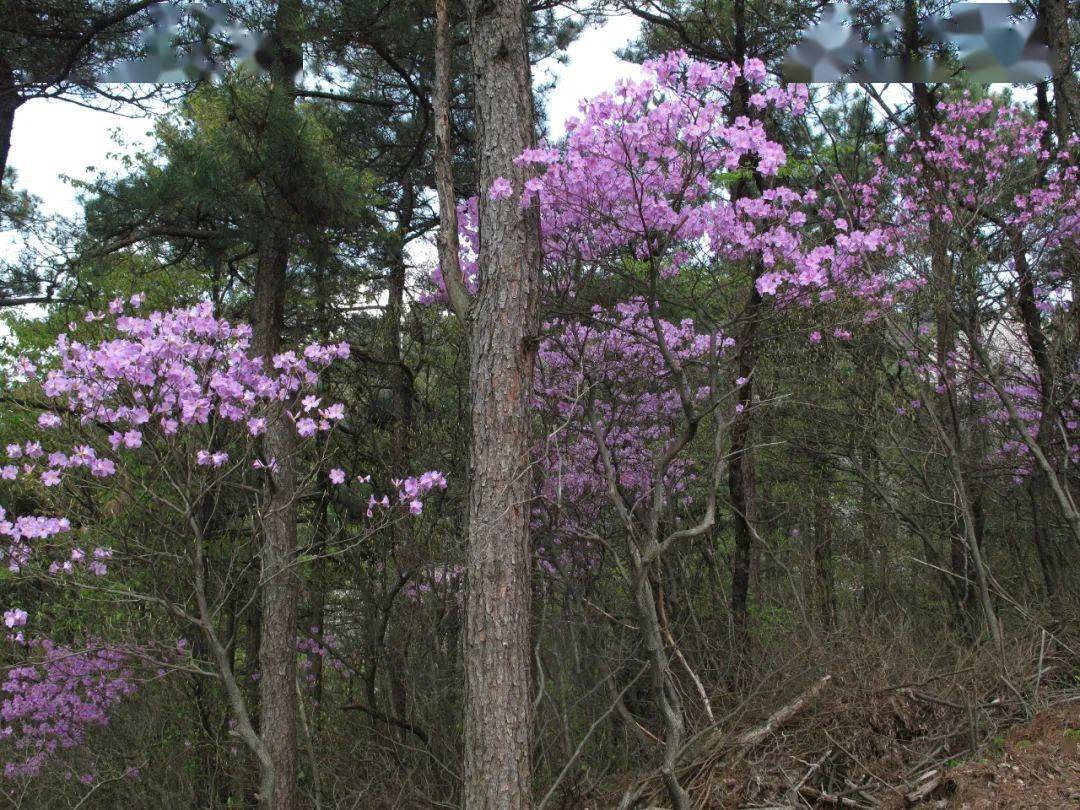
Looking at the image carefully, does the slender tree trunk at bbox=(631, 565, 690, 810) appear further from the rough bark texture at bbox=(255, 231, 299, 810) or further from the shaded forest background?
the rough bark texture at bbox=(255, 231, 299, 810)

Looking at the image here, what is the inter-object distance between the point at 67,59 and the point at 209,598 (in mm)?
4864

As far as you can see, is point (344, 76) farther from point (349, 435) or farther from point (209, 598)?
point (209, 598)

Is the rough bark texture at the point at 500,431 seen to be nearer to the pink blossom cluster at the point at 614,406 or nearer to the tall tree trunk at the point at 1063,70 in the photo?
the pink blossom cluster at the point at 614,406

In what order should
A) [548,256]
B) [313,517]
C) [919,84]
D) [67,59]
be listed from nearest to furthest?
[548,256] < [67,59] < [313,517] < [919,84]

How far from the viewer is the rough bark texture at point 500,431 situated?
4035 mm

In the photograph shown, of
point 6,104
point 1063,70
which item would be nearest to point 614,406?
point 1063,70

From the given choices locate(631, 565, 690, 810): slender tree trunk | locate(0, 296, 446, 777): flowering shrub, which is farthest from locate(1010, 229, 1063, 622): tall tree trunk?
locate(0, 296, 446, 777): flowering shrub

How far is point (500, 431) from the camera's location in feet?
14.1

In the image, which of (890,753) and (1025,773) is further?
(890,753)

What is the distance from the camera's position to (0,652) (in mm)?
7918

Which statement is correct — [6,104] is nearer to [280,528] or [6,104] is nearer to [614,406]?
[280,528]

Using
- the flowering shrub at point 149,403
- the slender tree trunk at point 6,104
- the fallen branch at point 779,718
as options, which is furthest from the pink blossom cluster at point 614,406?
the slender tree trunk at point 6,104

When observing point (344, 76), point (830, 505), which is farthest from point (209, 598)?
point (830, 505)

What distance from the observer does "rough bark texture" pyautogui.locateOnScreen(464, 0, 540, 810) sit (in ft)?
13.2
